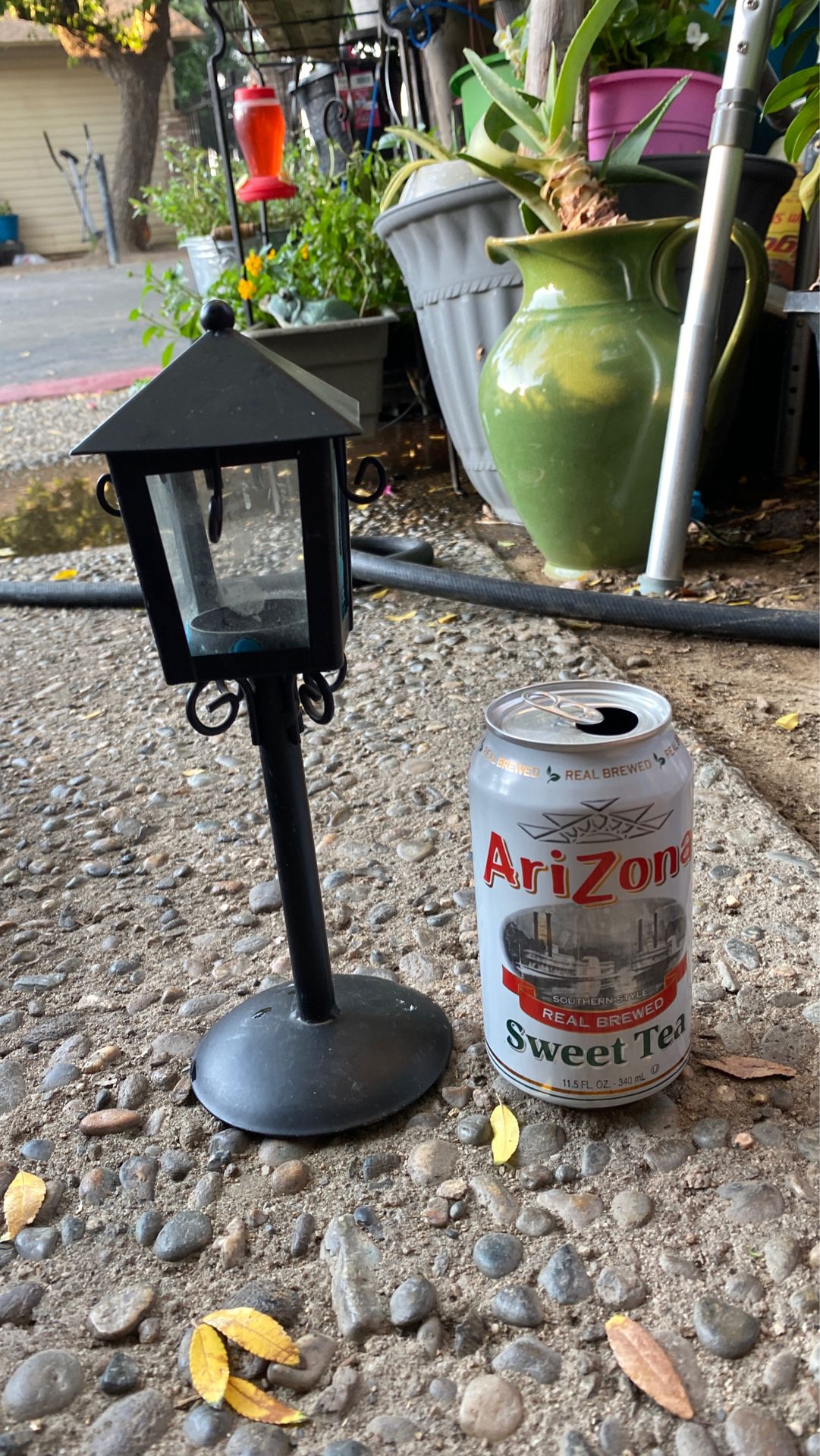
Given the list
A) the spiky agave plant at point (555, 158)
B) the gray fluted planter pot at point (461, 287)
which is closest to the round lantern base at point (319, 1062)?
the spiky agave plant at point (555, 158)

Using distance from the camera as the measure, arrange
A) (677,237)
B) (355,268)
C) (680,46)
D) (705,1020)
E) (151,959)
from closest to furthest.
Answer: (705,1020), (151,959), (677,237), (680,46), (355,268)

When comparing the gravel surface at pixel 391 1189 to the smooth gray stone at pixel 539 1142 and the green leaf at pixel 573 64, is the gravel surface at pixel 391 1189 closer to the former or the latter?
the smooth gray stone at pixel 539 1142

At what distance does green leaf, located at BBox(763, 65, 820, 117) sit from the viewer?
2198 mm

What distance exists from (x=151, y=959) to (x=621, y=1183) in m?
0.75

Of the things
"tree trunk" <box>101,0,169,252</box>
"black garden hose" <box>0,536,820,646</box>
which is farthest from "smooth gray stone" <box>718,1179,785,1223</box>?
"tree trunk" <box>101,0,169,252</box>

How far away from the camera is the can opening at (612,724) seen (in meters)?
1.03

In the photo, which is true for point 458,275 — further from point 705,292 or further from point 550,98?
point 705,292

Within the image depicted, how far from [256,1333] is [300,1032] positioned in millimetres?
348

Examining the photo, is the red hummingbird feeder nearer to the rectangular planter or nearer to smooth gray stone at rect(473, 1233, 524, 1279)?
the rectangular planter

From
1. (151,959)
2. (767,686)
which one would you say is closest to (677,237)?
(767,686)

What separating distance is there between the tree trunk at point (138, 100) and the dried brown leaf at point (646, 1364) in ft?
67.0

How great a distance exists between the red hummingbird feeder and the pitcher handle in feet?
5.70

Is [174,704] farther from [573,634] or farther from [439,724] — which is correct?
[573,634]

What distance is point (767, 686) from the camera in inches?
86.3
